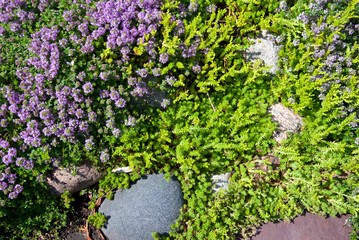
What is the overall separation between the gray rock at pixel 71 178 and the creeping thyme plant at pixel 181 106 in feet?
0.41

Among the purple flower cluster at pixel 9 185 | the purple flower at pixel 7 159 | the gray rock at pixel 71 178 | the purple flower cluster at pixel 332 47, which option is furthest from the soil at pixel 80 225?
the purple flower cluster at pixel 332 47

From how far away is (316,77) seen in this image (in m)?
4.84

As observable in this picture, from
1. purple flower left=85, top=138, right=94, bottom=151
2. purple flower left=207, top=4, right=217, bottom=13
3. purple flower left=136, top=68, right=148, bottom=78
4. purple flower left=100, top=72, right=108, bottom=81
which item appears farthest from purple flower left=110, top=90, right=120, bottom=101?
purple flower left=207, top=4, right=217, bottom=13

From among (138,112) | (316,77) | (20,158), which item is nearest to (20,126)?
(20,158)

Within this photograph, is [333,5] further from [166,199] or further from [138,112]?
[166,199]

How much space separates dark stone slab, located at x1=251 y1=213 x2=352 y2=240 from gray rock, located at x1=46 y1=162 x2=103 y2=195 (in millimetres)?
2920

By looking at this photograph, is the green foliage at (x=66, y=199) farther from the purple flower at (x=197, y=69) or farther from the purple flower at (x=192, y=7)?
the purple flower at (x=192, y=7)

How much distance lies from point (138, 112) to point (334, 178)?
3555mm

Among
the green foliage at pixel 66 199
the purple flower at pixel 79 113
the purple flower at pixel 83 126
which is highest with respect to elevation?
the purple flower at pixel 79 113

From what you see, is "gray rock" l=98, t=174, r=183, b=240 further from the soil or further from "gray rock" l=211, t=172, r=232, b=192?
"gray rock" l=211, t=172, r=232, b=192

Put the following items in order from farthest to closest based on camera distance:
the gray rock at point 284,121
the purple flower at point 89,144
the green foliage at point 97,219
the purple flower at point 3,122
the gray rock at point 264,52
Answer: the gray rock at point 264,52 → the gray rock at point 284,121 → the green foliage at point 97,219 → the purple flower at point 89,144 → the purple flower at point 3,122

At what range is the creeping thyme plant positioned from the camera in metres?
4.19

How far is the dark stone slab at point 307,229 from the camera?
15.0 ft

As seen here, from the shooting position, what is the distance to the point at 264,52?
5188mm
